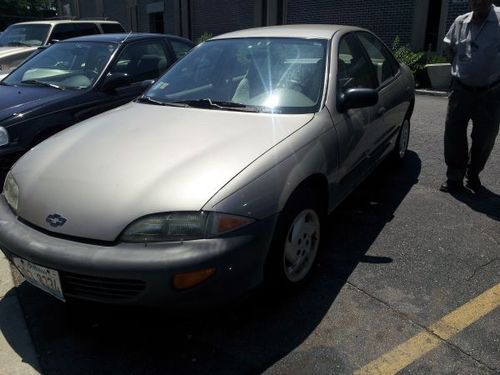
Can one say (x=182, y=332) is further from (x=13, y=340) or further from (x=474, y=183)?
(x=474, y=183)

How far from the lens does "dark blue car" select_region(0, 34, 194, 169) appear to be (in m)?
4.38

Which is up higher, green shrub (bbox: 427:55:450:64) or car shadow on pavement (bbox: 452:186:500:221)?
green shrub (bbox: 427:55:450:64)

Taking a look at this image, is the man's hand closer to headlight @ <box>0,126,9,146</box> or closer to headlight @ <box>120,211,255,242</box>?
headlight @ <box>120,211,255,242</box>

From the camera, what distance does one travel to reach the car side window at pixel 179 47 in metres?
6.40

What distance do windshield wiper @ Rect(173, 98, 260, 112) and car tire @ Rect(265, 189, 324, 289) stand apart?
2.39ft

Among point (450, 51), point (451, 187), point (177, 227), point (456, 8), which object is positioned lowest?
point (451, 187)

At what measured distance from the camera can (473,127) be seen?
4480mm

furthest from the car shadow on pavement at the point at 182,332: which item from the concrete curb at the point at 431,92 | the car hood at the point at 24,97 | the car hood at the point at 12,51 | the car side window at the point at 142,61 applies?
the concrete curb at the point at 431,92

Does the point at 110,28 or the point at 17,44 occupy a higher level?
the point at 110,28

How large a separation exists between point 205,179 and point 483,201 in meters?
3.08

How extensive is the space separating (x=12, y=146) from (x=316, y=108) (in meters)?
2.77

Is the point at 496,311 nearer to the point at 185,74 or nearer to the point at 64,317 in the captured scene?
the point at 64,317

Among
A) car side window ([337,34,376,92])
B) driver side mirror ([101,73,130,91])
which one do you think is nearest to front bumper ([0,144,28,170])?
driver side mirror ([101,73,130,91])

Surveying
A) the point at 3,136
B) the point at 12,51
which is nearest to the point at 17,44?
the point at 12,51
